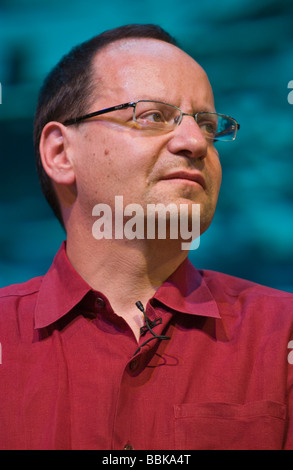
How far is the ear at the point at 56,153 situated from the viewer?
1.72 m

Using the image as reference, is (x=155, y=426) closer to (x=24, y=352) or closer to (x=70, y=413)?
(x=70, y=413)

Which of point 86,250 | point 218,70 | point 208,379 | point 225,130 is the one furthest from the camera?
point 218,70

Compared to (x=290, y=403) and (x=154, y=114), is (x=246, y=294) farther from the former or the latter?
(x=154, y=114)

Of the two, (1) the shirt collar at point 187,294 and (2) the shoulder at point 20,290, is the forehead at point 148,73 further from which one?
(2) the shoulder at point 20,290

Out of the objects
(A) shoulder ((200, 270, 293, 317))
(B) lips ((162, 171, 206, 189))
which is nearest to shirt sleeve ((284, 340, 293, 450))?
(A) shoulder ((200, 270, 293, 317))

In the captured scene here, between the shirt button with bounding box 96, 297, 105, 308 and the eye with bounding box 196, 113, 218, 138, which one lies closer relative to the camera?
the shirt button with bounding box 96, 297, 105, 308

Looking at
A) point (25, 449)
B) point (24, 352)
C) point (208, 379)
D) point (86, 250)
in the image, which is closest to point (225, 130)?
point (86, 250)

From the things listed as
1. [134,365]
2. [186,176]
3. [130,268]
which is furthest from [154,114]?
[134,365]

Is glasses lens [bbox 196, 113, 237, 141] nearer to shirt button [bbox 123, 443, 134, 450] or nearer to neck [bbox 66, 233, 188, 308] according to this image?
neck [bbox 66, 233, 188, 308]

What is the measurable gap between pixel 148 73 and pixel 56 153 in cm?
40

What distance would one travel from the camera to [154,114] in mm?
1584

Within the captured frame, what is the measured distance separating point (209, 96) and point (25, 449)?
1.17 meters

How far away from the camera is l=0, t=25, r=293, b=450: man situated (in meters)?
1.36
